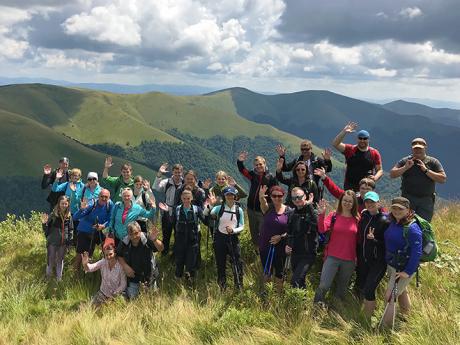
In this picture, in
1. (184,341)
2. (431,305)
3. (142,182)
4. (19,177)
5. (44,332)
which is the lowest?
(19,177)

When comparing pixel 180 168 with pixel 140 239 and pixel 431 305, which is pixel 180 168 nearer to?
pixel 140 239

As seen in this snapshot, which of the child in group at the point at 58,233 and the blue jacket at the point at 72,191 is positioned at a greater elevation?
the blue jacket at the point at 72,191

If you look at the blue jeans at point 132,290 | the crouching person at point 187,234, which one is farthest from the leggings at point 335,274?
the blue jeans at point 132,290

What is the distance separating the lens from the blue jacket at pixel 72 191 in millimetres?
10703

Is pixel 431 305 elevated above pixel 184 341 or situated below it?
above

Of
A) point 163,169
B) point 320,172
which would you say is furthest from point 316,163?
point 163,169

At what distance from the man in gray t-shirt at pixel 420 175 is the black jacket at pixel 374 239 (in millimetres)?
1930

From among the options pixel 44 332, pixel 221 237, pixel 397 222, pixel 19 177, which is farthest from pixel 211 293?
pixel 19 177

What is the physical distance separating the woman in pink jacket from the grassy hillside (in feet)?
1.22

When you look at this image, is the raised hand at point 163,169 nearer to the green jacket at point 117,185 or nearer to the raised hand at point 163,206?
the green jacket at point 117,185

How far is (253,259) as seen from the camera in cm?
984

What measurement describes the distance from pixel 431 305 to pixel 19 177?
18555cm

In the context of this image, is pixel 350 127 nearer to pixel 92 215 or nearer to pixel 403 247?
pixel 403 247

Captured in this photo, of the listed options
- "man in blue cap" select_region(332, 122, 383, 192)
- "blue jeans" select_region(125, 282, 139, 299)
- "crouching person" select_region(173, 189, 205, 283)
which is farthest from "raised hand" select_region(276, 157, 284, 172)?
"blue jeans" select_region(125, 282, 139, 299)
